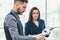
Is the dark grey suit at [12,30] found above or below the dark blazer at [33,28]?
above

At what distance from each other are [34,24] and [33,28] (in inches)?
2.0

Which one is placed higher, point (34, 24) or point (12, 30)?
point (12, 30)

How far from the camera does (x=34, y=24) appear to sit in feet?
6.75

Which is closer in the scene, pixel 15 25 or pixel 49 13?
pixel 15 25

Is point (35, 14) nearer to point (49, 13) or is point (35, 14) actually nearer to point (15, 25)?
point (49, 13)

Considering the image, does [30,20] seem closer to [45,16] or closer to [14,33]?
[45,16]

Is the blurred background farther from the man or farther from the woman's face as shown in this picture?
the man

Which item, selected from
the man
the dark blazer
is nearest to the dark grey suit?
the man

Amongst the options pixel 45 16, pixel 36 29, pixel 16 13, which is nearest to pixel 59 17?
pixel 45 16

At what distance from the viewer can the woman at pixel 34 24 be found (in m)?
2.04

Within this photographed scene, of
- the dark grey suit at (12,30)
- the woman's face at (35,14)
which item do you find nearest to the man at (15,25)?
the dark grey suit at (12,30)

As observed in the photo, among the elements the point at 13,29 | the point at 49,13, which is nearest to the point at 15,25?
the point at 13,29

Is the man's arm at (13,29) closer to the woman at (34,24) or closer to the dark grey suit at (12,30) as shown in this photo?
the dark grey suit at (12,30)

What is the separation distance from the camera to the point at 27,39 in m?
1.21
